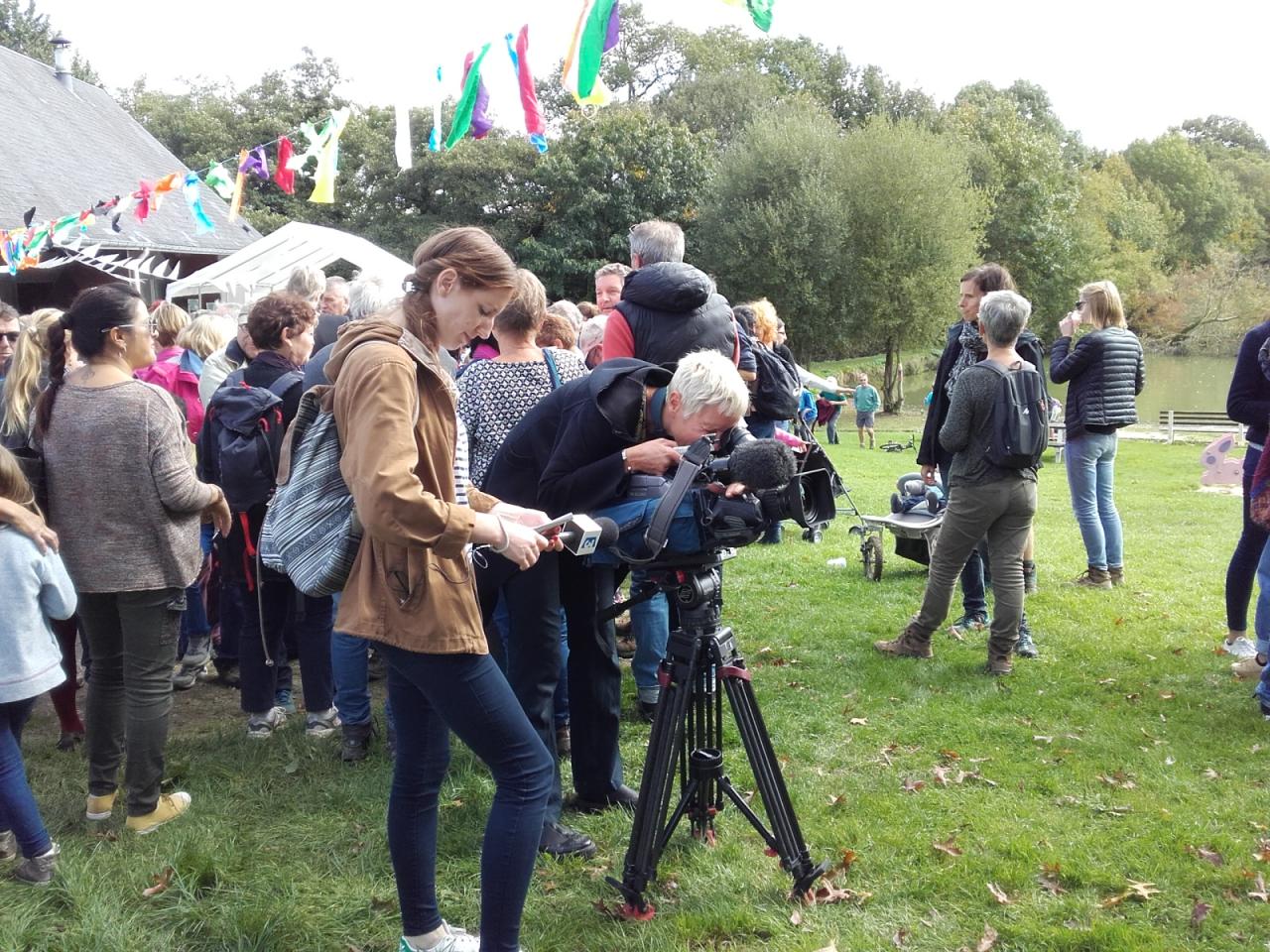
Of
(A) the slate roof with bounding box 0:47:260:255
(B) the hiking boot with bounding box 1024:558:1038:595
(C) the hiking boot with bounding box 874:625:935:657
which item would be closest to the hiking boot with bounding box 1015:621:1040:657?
(C) the hiking boot with bounding box 874:625:935:657

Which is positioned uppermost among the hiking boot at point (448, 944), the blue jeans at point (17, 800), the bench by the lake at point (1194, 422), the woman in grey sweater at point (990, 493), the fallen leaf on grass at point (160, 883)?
the woman in grey sweater at point (990, 493)

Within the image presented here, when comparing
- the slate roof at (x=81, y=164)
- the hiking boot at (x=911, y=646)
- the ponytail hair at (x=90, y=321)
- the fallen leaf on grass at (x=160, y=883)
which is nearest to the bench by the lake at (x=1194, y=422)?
the hiking boot at (x=911, y=646)

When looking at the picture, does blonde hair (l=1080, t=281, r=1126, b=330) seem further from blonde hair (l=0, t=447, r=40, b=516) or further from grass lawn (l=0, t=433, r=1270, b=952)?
blonde hair (l=0, t=447, r=40, b=516)

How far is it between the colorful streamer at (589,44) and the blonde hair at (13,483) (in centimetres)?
511

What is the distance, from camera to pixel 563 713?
470cm

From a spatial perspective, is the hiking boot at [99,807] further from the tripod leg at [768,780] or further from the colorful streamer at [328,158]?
the colorful streamer at [328,158]

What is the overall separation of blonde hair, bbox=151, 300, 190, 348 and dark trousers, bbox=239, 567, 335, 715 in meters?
2.16

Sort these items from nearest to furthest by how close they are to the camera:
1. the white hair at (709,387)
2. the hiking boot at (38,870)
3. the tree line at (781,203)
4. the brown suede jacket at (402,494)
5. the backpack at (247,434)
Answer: the brown suede jacket at (402,494), the white hair at (709,387), the hiking boot at (38,870), the backpack at (247,434), the tree line at (781,203)

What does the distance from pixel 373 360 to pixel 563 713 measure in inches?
105

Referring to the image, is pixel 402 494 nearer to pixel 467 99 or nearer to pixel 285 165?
pixel 467 99

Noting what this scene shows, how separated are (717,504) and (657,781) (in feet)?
3.09

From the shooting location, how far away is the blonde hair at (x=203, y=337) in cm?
585

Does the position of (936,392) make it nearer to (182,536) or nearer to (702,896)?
(702,896)

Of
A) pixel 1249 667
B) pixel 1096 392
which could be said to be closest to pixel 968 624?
pixel 1249 667
